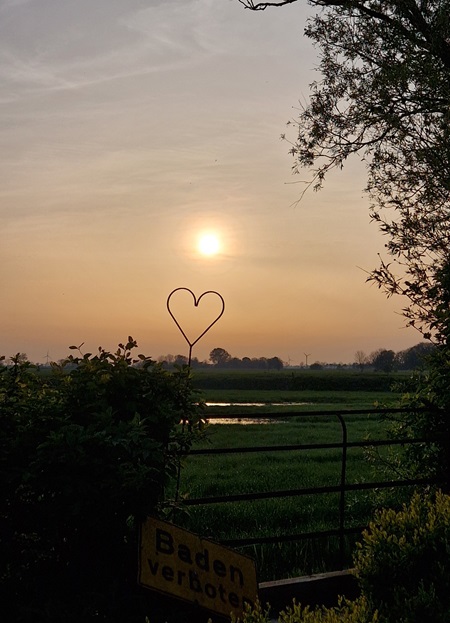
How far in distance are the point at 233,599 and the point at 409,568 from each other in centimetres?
147

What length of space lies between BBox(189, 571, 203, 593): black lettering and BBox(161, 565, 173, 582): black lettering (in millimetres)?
176

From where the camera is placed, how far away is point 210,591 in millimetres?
5363

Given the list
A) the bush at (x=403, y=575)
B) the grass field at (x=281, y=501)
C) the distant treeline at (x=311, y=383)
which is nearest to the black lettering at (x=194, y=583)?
the grass field at (x=281, y=501)

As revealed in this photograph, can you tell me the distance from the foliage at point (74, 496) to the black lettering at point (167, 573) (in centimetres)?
20

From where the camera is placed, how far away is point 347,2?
49.2 ft

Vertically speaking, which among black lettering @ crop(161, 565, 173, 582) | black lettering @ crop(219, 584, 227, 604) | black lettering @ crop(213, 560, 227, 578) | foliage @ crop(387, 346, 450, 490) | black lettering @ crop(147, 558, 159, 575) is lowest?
black lettering @ crop(219, 584, 227, 604)

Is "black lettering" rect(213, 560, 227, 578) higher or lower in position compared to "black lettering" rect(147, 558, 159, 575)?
lower

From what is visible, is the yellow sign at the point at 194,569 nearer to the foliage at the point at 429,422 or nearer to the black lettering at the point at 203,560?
the black lettering at the point at 203,560

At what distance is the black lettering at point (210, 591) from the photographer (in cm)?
534

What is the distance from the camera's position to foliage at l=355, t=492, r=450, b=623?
13.6 feet

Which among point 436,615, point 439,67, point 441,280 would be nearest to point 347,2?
point 439,67

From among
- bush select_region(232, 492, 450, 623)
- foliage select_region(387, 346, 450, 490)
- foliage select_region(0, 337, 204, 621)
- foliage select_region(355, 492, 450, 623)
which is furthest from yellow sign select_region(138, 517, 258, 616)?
foliage select_region(387, 346, 450, 490)

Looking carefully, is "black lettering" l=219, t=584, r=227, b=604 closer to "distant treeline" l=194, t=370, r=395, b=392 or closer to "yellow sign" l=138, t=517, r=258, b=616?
"yellow sign" l=138, t=517, r=258, b=616

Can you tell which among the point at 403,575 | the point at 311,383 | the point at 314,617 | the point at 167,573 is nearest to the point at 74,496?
the point at 167,573
